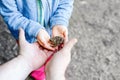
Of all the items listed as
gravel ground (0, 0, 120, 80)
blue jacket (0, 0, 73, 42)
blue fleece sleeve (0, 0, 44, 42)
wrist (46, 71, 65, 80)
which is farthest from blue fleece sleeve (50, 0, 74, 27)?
gravel ground (0, 0, 120, 80)

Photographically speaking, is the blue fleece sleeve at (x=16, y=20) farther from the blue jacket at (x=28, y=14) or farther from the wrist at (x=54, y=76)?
the wrist at (x=54, y=76)

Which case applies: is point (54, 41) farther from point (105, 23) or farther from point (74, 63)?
point (105, 23)

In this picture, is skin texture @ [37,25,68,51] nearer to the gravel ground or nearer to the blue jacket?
the blue jacket

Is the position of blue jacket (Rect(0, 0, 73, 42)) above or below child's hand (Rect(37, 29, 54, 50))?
above

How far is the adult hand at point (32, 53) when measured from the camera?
4.65ft

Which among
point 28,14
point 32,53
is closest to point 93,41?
point 28,14

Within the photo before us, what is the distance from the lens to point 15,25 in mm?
1586

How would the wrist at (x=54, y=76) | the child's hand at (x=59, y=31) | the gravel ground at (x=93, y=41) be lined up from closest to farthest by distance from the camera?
the wrist at (x=54, y=76) → the child's hand at (x=59, y=31) → the gravel ground at (x=93, y=41)

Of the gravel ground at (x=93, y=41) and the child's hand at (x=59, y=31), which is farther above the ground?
the child's hand at (x=59, y=31)

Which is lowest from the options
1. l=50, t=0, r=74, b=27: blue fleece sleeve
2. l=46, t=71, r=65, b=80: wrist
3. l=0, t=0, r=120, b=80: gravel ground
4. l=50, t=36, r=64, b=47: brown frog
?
l=0, t=0, r=120, b=80: gravel ground

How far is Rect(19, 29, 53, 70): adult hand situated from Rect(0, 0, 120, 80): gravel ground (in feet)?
2.13

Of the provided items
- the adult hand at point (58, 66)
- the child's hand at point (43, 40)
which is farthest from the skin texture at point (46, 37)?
the adult hand at point (58, 66)

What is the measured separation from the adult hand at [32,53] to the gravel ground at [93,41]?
650 mm

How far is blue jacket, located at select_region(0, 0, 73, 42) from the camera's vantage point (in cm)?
157
